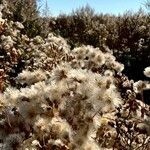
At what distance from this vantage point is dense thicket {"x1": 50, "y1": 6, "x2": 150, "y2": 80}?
1536 cm

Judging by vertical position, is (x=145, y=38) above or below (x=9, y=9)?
above

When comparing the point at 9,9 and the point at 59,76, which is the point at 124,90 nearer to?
the point at 59,76

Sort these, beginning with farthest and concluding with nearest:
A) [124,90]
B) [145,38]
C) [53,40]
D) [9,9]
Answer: [145,38] < [9,9] < [53,40] < [124,90]

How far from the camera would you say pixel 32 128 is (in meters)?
3.64

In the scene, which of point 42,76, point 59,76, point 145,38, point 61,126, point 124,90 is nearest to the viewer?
point 61,126

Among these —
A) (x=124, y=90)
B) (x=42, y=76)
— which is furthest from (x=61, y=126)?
(x=124, y=90)

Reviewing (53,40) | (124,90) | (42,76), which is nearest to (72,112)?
(42,76)

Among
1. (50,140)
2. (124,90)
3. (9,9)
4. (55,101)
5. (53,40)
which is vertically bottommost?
(50,140)

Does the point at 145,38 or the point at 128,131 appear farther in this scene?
the point at 145,38

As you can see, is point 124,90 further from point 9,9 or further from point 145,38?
point 145,38

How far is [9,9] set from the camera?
49.9 feet

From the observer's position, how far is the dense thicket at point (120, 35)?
50.4ft

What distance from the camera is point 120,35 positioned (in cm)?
1944

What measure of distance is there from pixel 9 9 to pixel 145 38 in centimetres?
532
